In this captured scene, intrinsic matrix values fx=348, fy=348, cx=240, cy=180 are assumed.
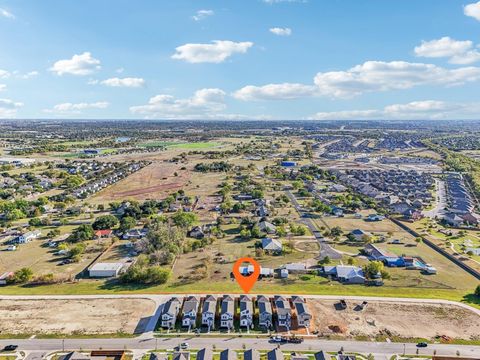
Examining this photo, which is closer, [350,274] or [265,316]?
[265,316]

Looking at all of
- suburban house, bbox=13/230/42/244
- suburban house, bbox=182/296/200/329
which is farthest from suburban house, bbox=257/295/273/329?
suburban house, bbox=13/230/42/244

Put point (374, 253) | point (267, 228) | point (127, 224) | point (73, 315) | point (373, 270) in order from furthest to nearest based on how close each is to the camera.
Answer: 1. point (267, 228)
2. point (127, 224)
3. point (374, 253)
4. point (373, 270)
5. point (73, 315)

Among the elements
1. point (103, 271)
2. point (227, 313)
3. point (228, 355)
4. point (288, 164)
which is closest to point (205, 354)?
point (228, 355)

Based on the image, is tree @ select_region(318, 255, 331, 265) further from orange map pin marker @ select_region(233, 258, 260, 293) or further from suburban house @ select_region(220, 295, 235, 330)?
suburban house @ select_region(220, 295, 235, 330)

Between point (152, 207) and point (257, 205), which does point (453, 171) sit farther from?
point (152, 207)

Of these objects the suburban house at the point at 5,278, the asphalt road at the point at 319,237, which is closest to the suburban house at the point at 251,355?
the asphalt road at the point at 319,237

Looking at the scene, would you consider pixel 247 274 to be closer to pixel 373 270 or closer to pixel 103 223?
pixel 373 270
